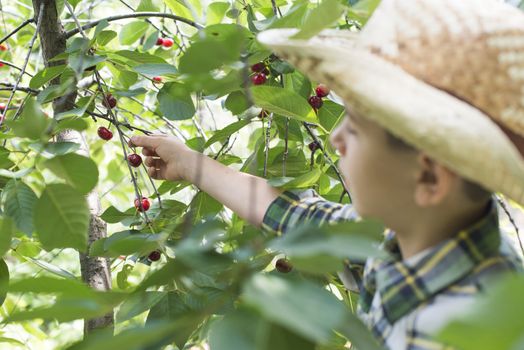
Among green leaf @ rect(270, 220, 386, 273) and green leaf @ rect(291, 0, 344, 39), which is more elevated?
green leaf @ rect(291, 0, 344, 39)

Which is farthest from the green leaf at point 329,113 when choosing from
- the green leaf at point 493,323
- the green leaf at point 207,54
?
the green leaf at point 493,323

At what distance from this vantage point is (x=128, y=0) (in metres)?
1.86

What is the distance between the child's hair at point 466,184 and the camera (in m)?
0.78

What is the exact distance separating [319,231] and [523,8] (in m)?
0.71

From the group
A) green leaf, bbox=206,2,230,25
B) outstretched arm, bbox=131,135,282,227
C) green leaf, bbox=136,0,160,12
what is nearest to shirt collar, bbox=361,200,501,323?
outstretched arm, bbox=131,135,282,227

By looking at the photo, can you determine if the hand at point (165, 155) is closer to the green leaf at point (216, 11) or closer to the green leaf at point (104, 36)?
the green leaf at point (104, 36)

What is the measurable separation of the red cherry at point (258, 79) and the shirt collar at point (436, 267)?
48 cm

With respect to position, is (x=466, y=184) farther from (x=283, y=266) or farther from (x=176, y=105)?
(x=176, y=105)

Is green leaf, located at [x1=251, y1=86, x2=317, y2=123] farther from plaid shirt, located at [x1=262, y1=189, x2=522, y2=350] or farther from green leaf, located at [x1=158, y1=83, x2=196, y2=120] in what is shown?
plaid shirt, located at [x1=262, y1=189, x2=522, y2=350]

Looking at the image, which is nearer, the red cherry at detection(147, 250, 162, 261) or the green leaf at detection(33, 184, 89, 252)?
the green leaf at detection(33, 184, 89, 252)

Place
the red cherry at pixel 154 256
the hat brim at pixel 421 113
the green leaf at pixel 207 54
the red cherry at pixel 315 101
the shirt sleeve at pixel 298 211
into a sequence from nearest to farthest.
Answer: the green leaf at pixel 207 54
the hat brim at pixel 421 113
the shirt sleeve at pixel 298 211
the red cherry at pixel 154 256
the red cherry at pixel 315 101

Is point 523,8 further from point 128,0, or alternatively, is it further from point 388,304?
point 128,0

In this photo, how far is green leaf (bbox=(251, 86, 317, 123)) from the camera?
3.44 ft

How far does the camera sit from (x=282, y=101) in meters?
1.06
